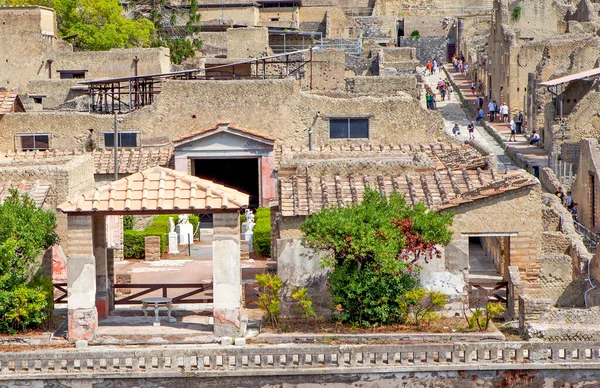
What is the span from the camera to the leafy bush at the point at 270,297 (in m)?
23.2

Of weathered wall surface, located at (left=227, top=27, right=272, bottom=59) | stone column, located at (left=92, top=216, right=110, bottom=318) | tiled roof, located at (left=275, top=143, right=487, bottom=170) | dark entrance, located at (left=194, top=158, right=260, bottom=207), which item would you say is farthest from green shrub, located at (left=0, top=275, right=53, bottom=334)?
weathered wall surface, located at (left=227, top=27, right=272, bottom=59)

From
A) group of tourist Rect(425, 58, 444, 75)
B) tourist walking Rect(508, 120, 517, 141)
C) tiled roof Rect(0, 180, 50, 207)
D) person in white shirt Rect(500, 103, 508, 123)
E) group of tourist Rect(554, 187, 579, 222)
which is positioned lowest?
group of tourist Rect(554, 187, 579, 222)

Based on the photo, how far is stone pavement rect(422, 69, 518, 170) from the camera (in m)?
54.5

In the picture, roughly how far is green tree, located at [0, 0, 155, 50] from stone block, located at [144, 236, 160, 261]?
127ft

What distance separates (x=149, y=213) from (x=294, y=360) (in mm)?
3581

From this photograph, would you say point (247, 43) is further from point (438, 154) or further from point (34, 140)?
point (438, 154)

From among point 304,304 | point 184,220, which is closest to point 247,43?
point 184,220

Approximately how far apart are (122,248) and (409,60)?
Answer: 149ft

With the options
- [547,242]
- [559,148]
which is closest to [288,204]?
[547,242]

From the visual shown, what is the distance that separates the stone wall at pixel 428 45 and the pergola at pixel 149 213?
75171 millimetres

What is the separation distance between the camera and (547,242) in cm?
3025

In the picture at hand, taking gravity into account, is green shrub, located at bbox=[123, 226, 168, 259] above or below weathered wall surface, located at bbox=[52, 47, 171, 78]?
below

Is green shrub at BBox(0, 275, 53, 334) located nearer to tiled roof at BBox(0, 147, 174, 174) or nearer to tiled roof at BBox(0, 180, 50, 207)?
tiled roof at BBox(0, 180, 50, 207)

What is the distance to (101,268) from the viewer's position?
955 inches
